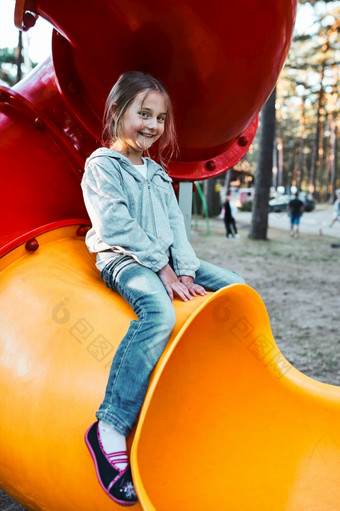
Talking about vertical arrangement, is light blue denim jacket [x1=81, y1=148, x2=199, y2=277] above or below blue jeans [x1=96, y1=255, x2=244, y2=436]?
above

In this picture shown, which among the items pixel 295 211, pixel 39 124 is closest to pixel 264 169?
pixel 295 211

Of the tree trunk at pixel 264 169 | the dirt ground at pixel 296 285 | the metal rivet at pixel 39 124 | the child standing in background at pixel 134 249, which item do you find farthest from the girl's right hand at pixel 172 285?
the tree trunk at pixel 264 169

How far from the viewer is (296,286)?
278 inches

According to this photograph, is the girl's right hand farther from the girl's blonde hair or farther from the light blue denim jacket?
the girl's blonde hair

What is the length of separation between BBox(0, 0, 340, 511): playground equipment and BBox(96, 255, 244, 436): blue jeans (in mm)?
47

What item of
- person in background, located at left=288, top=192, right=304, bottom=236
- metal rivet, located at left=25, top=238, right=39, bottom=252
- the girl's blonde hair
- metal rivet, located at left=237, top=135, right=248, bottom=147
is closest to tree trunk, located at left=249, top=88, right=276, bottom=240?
person in background, located at left=288, top=192, right=304, bottom=236

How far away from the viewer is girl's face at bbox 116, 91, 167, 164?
61.2 inches

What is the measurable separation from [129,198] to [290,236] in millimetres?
12845

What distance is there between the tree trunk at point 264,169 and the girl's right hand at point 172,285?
10224 mm

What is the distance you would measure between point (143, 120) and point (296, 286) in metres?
5.87

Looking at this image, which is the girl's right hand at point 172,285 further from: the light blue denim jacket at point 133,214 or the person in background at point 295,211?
the person in background at point 295,211

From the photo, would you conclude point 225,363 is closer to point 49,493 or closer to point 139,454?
point 139,454

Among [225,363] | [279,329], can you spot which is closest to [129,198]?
[225,363]

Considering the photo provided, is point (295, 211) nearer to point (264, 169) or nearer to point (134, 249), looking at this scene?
point (264, 169)
